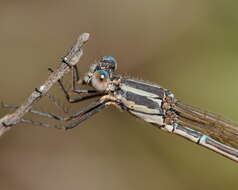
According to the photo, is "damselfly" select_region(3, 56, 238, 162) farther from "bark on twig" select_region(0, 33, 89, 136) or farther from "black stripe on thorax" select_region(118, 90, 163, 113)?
"bark on twig" select_region(0, 33, 89, 136)

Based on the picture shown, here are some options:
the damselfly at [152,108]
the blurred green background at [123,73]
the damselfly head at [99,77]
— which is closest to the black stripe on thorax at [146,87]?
Result: the damselfly at [152,108]

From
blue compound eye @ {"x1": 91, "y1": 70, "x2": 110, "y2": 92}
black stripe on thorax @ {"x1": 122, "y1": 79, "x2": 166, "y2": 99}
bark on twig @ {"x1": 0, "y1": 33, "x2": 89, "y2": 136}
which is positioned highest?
black stripe on thorax @ {"x1": 122, "y1": 79, "x2": 166, "y2": 99}

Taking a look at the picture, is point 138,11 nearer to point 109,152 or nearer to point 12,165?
point 109,152

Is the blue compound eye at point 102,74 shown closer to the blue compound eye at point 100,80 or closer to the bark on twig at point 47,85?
the blue compound eye at point 100,80

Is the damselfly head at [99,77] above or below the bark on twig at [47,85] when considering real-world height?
above

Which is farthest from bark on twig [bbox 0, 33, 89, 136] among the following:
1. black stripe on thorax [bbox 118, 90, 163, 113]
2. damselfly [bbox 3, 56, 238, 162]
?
black stripe on thorax [bbox 118, 90, 163, 113]

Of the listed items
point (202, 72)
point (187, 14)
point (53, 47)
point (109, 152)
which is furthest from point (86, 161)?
point (187, 14)
